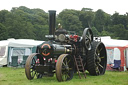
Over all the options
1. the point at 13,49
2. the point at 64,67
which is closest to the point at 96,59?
the point at 64,67

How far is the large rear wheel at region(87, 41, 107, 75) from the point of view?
1016 cm

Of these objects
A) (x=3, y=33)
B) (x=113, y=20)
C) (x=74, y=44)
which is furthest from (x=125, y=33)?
(x=74, y=44)

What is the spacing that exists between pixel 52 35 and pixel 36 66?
136cm

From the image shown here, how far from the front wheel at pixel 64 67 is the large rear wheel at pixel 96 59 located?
1444 millimetres

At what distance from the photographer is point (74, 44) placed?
32.7 feet

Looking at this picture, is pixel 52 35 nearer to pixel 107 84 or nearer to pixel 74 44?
pixel 74 44

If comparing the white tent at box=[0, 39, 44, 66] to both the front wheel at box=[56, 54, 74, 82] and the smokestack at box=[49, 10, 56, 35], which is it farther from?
the front wheel at box=[56, 54, 74, 82]

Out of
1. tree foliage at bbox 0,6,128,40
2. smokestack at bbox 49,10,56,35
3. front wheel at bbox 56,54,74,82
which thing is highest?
tree foliage at bbox 0,6,128,40

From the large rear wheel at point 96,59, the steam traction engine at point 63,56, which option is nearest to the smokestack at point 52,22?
the steam traction engine at point 63,56

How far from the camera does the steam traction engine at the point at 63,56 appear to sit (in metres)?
8.60

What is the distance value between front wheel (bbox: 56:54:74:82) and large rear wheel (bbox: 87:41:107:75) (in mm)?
1444

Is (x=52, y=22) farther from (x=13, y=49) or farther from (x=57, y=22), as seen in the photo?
(x=57, y=22)

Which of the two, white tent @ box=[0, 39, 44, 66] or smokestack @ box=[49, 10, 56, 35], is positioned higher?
smokestack @ box=[49, 10, 56, 35]

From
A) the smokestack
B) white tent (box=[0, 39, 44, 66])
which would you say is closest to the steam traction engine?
the smokestack
